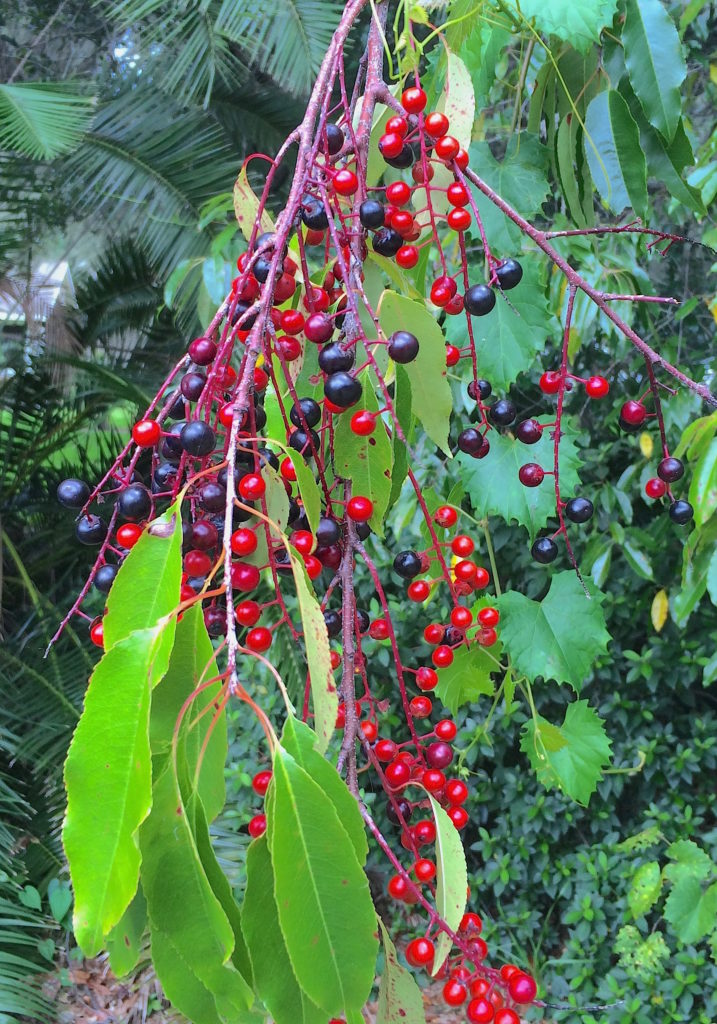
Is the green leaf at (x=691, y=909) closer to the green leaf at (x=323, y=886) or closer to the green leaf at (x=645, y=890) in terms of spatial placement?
the green leaf at (x=645, y=890)

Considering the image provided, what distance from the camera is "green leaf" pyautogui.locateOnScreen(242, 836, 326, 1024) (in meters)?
0.39

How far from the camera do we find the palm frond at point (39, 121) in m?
2.57

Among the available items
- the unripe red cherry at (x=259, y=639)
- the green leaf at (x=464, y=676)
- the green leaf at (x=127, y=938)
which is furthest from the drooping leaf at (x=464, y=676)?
the green leaf at (x=127, y=938)

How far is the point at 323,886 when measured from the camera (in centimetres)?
38

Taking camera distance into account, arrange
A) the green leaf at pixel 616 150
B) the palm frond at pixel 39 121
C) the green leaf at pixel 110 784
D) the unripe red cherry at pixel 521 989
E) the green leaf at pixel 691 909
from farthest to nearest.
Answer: the palm frond at pixel 39 121, the green leaf at pixel 691 909, the green leaf at pixel 616 150, the unripe red cherry at pixel 521 989, the green leaf at pixel 110 784

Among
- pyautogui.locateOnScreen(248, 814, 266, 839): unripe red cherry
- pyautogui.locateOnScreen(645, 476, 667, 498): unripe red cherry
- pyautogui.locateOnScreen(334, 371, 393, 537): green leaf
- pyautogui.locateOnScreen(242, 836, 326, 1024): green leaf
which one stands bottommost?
pyautogui.locateOnScreen(248, 814, 266, 839): unripe red cherry

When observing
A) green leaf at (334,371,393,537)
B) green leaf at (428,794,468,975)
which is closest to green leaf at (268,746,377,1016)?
green leaf at (428,794,468,975)

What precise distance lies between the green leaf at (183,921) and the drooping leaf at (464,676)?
52 centimetres

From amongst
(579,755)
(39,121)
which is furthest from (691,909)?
(39,121)

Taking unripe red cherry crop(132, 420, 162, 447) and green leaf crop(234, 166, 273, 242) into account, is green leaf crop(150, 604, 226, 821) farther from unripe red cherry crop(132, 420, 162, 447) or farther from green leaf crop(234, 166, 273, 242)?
green leaf crop(234, 166, 273, 242)

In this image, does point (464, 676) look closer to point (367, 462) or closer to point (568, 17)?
point (367, 462)

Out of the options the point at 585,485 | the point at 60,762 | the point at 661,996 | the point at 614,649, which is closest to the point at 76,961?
the point at 60,762

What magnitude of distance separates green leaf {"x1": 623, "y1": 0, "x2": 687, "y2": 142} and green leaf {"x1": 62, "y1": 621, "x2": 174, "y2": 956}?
27.3 inches

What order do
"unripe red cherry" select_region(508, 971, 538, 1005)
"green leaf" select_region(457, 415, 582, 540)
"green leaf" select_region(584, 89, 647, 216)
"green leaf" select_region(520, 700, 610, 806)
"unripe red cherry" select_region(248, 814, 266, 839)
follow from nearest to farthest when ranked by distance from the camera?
"unripe red cherry" select_region(248, 814, 266, 839)
"unripe red cherry" select_region(508, 971, 538, 1005)
"green leaf" select_region(584, 89, 647, 216)
"green leaf" select_region(457, 415, 582, 540)
"green leaf" select_region(520, 700, 610, 806)
